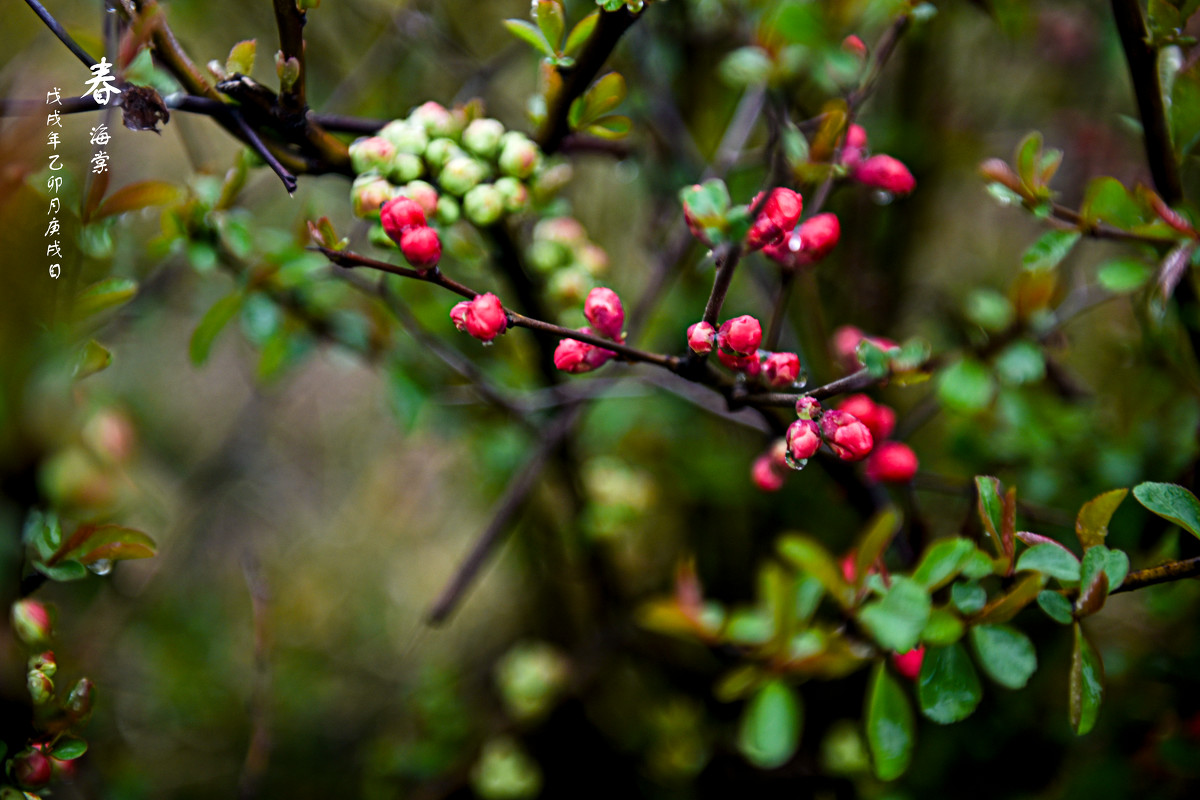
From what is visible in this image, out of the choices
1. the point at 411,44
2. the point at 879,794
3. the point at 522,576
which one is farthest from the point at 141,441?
the point at 879,794

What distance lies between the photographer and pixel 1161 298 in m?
0.66

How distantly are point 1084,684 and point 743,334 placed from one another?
37 centimetres

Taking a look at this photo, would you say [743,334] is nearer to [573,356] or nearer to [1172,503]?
[573,356]

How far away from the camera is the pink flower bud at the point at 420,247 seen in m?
0.55

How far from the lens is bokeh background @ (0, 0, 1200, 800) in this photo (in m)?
0.90

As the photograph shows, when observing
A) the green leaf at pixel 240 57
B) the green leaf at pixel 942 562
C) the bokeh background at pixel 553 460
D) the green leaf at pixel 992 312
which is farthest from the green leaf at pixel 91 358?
the green leaf at pixel 992 312

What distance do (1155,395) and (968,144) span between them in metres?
0.74

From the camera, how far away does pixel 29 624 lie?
575 millimetres

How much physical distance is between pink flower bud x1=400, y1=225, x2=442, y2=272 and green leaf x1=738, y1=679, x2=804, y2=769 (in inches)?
19.7

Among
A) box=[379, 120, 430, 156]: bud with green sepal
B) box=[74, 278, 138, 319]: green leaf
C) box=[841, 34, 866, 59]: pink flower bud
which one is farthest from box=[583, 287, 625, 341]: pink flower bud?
box=[74, 278, 138, 319]: green leaf

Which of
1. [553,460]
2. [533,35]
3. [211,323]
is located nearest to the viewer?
[533,35]

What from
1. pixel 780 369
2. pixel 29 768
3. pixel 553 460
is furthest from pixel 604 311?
pixel 553 460

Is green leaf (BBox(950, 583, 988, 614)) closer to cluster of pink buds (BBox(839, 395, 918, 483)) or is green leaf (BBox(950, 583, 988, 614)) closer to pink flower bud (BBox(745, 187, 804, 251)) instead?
cluster of pink buds (BBox(839, 395, 918, 483))

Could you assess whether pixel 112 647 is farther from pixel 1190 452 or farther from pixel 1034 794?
pixel 1190 452
